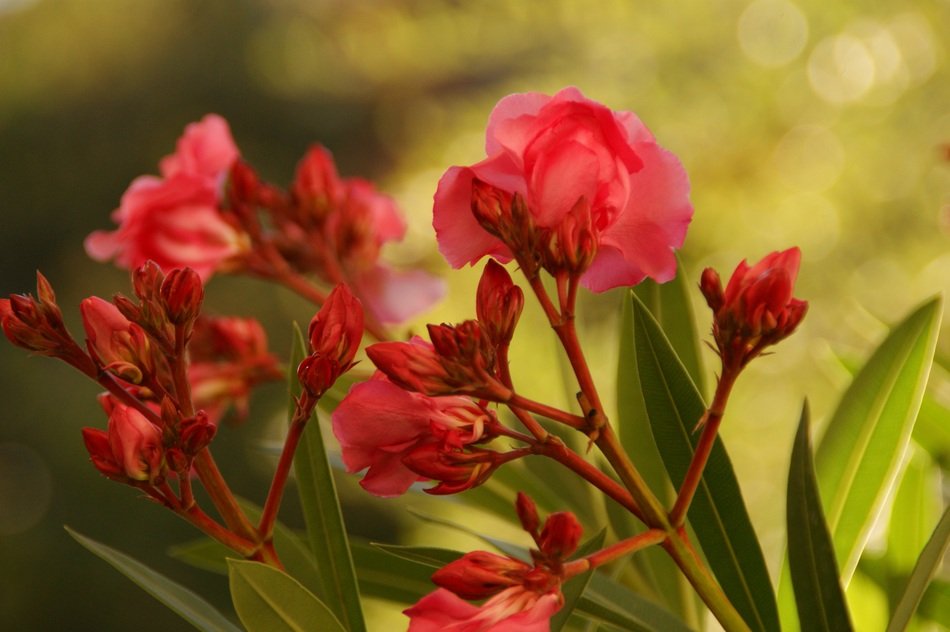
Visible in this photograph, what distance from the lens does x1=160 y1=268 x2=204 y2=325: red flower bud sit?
34 cm

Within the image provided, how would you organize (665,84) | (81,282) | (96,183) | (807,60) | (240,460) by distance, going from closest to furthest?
(807,60), (665,84), (240,460), (81,282), (96,183)

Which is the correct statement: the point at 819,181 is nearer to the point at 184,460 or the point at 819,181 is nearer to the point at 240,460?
the point at 184,460

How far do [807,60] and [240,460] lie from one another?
102 inches

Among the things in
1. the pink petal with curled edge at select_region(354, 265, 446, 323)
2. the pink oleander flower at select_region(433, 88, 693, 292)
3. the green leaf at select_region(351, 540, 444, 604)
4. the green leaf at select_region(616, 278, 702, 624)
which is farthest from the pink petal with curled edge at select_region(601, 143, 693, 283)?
the pink petal with curled edge at select_region(354, 265, 446, 323)

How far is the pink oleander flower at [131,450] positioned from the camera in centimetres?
33

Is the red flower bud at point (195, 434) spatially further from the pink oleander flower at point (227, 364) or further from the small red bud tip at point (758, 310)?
the pink oleander flower at point (227, 364)

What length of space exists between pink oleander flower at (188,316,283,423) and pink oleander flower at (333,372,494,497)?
0.28 meters

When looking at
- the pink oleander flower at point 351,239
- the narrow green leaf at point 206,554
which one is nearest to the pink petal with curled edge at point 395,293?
the pink oleander flower at point 351,239

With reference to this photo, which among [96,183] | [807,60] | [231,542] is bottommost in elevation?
[231,542]

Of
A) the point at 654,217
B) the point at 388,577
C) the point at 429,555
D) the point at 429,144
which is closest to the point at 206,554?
the point at 388,577

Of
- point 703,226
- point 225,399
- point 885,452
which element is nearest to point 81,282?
point 703,226

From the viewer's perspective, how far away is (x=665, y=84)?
212cm

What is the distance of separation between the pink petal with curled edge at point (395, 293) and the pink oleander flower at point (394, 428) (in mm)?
330

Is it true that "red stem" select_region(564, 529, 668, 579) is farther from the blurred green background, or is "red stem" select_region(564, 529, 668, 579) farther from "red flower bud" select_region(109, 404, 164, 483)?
the blurred green background
